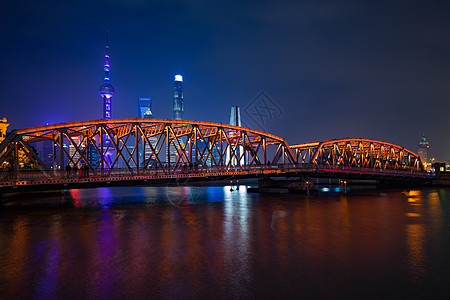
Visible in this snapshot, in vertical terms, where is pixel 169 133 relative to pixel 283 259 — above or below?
above

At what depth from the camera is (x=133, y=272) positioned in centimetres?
1378

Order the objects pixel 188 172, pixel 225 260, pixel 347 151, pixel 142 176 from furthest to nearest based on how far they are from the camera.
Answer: pixel 347 151 < pixel 188 172 < pixel 142 176 < pixel 225 260

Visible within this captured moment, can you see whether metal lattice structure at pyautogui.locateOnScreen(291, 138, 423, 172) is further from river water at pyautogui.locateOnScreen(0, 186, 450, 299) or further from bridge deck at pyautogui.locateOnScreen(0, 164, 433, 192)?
river water at pyautogui.locateOnScreen(0, 186, 450, 299)

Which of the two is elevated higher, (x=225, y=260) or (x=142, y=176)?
(x=142, y=176)

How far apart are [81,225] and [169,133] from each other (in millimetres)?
25806

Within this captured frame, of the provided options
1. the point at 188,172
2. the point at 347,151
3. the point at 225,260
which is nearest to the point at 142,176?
the point at 188,172

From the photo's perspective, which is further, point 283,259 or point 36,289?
point 283,259

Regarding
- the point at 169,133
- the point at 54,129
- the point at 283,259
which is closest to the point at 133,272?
the point at 283,259

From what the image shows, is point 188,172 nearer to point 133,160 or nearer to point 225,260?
point 133,160

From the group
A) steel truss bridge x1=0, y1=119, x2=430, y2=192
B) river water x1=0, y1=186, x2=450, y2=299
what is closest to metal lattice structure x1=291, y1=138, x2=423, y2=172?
steel truss bridge x1=0, y1=119, x2=430, y2=192

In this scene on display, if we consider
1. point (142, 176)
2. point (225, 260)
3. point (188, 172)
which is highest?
point (188, 172)

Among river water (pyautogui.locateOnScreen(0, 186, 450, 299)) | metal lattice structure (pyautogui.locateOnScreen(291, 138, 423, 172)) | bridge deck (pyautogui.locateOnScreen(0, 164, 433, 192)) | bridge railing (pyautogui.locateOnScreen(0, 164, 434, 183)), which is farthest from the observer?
metal lattice structure (pyautogui.locateOnScreen(291, 138, 423, 172))

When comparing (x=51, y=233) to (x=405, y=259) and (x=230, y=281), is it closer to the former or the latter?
(x=230, y=281)

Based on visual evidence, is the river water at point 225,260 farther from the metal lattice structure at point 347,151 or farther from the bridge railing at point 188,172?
the metal lattice structure at point 347,151
